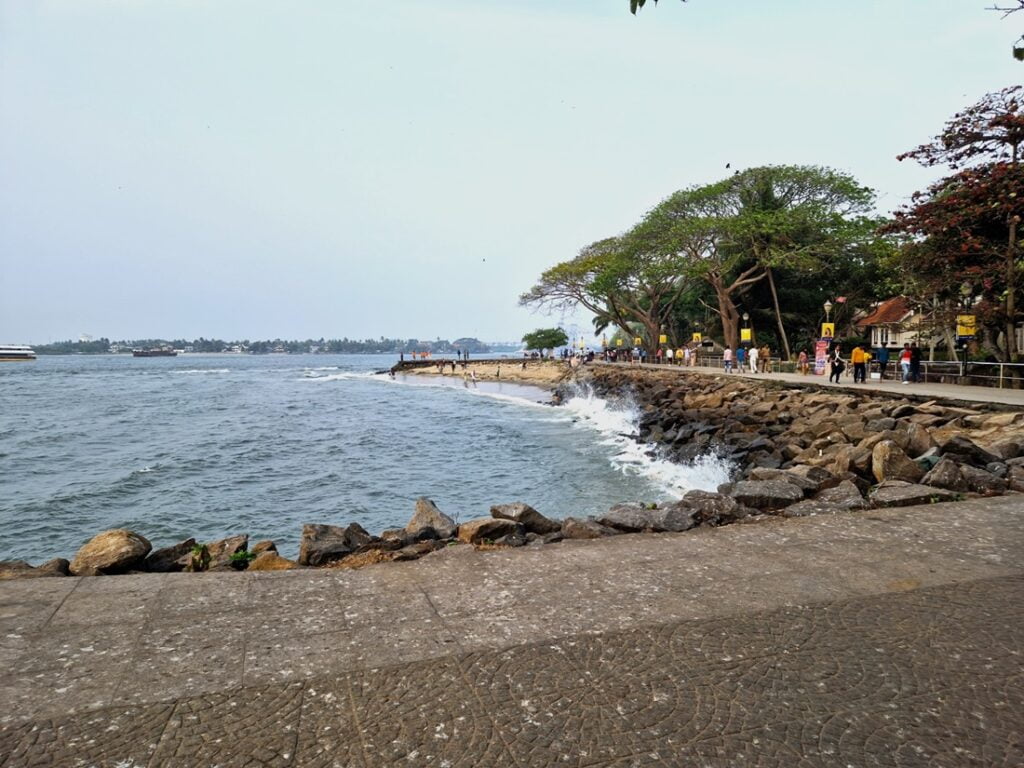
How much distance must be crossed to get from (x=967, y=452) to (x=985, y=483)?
1765 millimetres

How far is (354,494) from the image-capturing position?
1297 cm

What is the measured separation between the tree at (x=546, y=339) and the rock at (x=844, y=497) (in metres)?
88.6

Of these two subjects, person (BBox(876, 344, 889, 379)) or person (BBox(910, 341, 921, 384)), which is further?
person (BBox(876, 344, 889, 379))

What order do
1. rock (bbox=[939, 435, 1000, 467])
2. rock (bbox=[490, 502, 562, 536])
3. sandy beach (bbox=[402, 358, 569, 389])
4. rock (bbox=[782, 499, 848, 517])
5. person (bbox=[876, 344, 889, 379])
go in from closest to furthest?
Result: rock (bbox=[782, 499, 848, 517]) < rock (bbox=[490, 502, 562, 536]) < rock (bbox=[939, 435, 1000, 467]) < person (bbox=[876, 344, 889, 379]) < sandy beach (bbox=[402, 358, 569, 389])

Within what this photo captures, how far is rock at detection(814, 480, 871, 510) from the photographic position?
215 inches

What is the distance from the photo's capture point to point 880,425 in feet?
36.9

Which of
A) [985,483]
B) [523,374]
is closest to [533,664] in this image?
[985,483]

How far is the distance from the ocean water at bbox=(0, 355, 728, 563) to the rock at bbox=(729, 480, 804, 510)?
5.02 meters

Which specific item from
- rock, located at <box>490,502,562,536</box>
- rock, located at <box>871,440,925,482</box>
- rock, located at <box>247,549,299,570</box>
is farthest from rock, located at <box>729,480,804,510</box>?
rock, located at <box>247,549,299,570</box>

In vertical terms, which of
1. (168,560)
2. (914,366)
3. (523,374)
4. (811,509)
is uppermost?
(914,366)

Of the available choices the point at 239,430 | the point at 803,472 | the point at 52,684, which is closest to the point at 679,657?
the point at 52,684

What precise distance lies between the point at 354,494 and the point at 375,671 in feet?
35.6

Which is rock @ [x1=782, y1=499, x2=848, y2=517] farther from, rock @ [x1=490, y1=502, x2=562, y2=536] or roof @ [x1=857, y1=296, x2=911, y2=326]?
roof @ [x1=857, y1=296, x2=911, y2=326]

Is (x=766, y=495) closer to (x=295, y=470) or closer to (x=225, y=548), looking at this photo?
(x=225, y=548)
